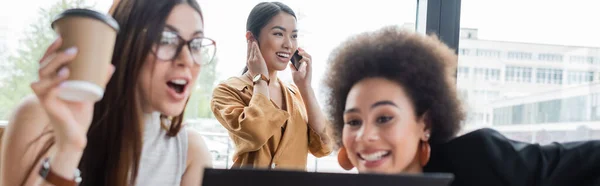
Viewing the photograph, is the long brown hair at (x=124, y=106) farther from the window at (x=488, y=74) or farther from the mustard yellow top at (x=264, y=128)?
the window at (x=488, y=74)

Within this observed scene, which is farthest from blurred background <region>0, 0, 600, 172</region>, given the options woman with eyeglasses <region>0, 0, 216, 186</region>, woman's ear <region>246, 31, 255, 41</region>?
woman with eyeglasses <region>0, 0, 216, 186</region>

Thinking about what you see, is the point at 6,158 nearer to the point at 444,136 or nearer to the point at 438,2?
the point at 444,136

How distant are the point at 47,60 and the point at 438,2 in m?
1.46

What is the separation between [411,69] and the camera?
928 millimetres

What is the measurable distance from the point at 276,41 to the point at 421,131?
0.80 metres

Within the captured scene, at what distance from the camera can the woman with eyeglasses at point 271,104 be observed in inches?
59.1

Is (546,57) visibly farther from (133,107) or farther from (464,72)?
(133,107)

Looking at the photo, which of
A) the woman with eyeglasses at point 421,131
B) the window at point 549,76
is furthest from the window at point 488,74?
the woman with eyeglasses at point 421,131

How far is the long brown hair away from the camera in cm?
82

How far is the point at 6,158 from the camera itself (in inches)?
32.2

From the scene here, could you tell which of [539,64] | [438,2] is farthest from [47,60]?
[539,64]

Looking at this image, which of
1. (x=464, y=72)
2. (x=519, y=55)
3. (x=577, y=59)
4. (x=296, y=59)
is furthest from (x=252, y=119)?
(x=577, y=59)

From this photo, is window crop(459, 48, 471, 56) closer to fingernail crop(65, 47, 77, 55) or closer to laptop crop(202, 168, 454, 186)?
laptop crop(202, 168, 454, 186)

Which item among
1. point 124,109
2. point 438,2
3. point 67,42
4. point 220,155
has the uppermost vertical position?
point 438,2
